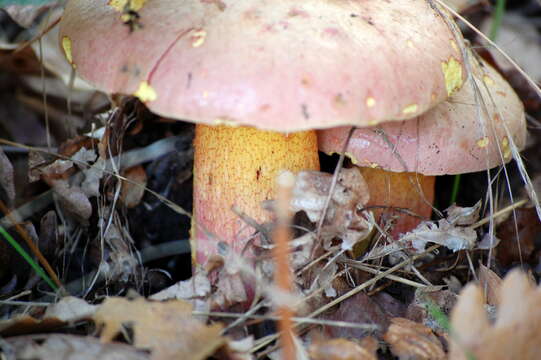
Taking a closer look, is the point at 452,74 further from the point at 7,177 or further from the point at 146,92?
the point at 7,177

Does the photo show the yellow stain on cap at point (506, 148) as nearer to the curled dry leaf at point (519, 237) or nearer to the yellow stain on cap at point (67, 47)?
the curled dry leaf at point (519, 237)

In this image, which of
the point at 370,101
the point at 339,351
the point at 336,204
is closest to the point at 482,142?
the point at 336,204

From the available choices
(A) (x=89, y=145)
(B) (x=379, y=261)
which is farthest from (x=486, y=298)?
(A) (x=89, y=145)

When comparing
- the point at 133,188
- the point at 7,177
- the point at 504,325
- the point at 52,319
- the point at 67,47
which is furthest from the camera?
the point at 133,188

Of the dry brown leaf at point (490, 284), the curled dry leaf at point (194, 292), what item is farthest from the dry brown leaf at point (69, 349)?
the dry brown leaf at point (490, 284)

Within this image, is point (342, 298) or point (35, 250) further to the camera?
point (35, 250)

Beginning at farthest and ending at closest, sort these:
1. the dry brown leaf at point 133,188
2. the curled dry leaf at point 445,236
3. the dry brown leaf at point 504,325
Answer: the dry brown leaf at point 133,188
the curled dry leaf at point 445,236
the dry brown leaf at point 504,325
